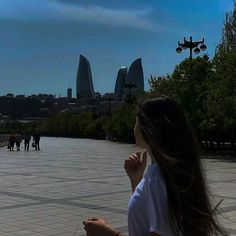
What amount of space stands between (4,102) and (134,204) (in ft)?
640

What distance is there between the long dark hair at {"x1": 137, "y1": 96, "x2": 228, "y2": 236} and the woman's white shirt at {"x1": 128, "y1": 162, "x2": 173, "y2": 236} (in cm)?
2

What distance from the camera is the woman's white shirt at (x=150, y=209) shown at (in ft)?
6.73

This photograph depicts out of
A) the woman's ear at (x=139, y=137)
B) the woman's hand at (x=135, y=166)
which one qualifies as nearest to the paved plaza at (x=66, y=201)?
the woman's hand at (x=135, y=166)

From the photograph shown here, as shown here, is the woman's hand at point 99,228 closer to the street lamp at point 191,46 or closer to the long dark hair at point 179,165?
the long dark hair at point 179,165

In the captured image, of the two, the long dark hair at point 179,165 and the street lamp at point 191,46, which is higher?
the street lamp at point 191,46

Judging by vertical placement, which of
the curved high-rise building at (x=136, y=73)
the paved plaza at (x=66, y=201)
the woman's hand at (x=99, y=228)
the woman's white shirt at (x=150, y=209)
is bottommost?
the paved plaza at (x=66, y=201)

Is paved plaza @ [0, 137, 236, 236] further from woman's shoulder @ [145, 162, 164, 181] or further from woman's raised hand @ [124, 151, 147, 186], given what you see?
woman's shoulder @ [145, 162, 164, 181]

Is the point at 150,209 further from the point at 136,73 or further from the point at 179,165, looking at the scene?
the point at 136,73

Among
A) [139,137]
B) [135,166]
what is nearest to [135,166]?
[135,166]

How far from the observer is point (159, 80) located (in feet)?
143

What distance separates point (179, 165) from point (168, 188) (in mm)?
100

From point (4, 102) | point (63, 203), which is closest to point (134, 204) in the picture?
point (63, 203)

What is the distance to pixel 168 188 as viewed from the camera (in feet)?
6.91

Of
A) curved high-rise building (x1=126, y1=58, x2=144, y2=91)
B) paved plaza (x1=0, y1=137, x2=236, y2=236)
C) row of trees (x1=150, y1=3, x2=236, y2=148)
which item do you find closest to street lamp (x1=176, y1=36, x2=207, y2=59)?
row of trees (x1=150, y1=3, x2=236, y2=148)
